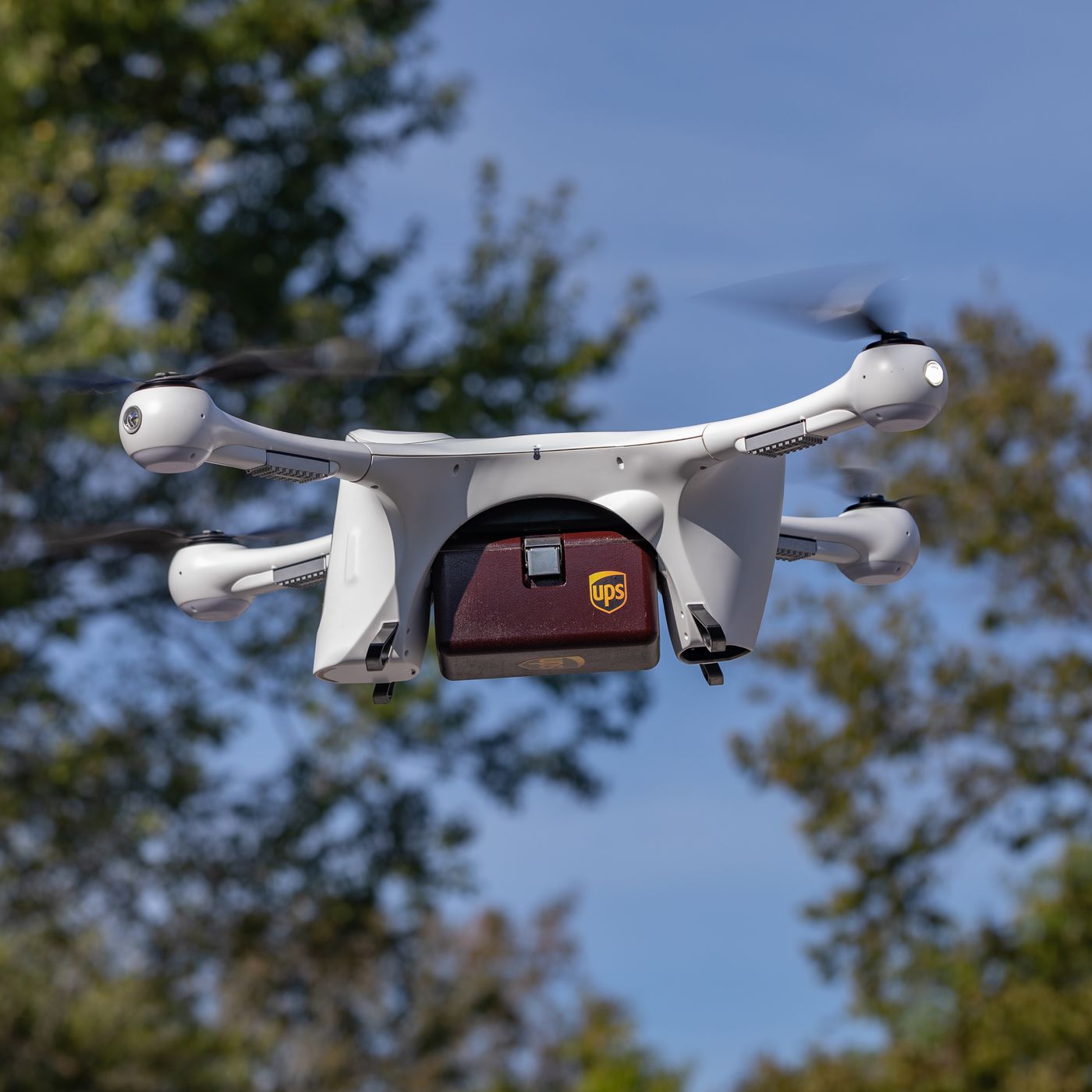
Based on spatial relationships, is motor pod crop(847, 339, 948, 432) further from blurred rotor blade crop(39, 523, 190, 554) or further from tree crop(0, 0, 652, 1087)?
tree crop(0, 0, 652, 1087)

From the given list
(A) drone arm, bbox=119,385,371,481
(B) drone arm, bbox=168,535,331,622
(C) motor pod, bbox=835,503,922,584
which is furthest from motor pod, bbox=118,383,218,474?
(C) motor pod, bbox=835,503,922,584

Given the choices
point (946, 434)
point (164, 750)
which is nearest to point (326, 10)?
point (164, 750)

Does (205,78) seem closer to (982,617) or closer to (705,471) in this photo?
(982,617)

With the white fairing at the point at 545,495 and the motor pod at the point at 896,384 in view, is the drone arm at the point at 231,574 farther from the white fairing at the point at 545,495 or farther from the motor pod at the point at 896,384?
the motor pod at the point at 896,384

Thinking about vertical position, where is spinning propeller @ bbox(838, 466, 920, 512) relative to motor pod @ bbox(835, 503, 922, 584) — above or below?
above

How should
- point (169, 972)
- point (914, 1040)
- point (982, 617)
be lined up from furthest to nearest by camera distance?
point (914, 1040)
point (982, 617)
point (169, 972)

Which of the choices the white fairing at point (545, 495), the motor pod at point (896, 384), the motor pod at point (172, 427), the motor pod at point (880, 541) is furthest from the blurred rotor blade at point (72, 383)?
the motor pod at point (880, 541)

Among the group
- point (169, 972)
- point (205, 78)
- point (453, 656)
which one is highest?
point (205, 78)
